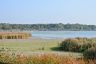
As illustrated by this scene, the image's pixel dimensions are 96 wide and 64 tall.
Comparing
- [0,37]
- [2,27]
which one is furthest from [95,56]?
[2,27]

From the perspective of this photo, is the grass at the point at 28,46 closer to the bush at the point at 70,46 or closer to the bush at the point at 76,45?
the bush at the point at 70,46

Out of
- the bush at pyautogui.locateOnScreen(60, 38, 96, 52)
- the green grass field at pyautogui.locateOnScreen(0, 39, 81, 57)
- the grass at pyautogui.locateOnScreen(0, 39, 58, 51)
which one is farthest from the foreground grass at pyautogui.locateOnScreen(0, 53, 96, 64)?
the grass at pyautogui.locateOnScreen(0, 39, 58, 51)

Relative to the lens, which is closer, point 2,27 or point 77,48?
point 77,48

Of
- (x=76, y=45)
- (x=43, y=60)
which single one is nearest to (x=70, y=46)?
(x=76, y=45)

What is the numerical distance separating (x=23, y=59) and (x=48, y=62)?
167 cm

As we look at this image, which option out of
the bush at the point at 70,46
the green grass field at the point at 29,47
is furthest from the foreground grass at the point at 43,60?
the bush at the point at 70,46

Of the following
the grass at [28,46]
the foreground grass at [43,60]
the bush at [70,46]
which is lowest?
the grass at [28,46]

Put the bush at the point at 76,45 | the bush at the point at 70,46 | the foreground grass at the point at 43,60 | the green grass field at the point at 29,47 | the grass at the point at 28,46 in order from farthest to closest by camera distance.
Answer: the grass at the point at 28,46 < the bush at the point at 70,46 < the bush at the point at 76,45 < the green grass field at the point at 29,47 < the foreground grass at the point at 43,60

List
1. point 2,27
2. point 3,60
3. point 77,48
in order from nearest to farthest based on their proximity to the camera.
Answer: point 3,60 → point 77,48 → point 2,27

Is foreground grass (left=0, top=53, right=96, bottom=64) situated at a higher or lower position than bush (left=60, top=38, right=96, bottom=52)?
higher

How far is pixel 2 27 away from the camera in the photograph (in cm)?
12175

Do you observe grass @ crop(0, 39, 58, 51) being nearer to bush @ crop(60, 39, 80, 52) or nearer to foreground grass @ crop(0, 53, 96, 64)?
bush @ crop(60, 39, 80, 52)

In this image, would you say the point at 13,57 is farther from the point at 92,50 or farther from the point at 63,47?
the point at 63,47

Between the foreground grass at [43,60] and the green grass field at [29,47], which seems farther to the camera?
the green grass field at [29,47]
